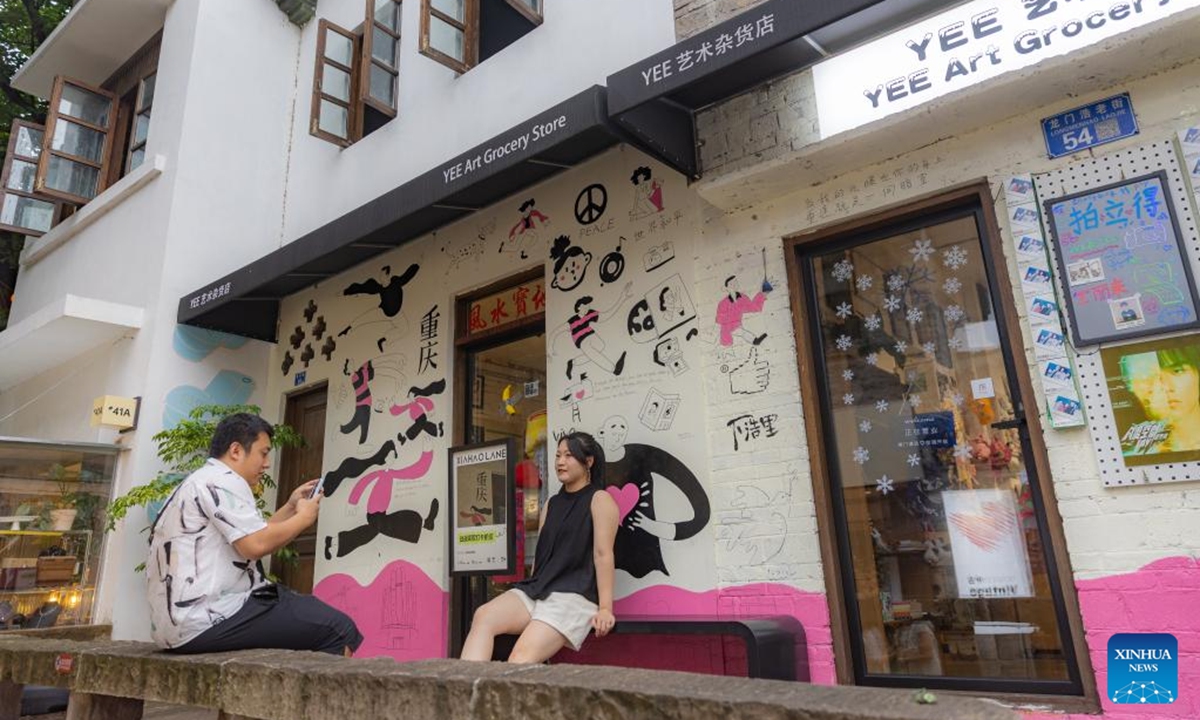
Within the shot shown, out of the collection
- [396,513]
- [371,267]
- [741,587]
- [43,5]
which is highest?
[43,5]

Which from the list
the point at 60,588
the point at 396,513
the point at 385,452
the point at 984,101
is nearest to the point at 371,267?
the point at 385,452

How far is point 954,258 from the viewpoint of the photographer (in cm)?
367

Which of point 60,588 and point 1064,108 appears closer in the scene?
point 1064,108

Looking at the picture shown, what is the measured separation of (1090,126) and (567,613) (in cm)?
323

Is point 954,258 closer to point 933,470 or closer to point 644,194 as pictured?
point 933,470

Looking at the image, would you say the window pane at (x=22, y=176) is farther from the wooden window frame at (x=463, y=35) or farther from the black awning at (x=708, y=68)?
the black awning at (x=708, y=68)

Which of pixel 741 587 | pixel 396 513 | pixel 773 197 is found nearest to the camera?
pixel 741 587

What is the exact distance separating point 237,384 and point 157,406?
718 millimetres

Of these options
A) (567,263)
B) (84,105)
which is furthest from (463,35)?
(84,105)

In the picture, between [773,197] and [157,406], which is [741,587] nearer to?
[773,197]

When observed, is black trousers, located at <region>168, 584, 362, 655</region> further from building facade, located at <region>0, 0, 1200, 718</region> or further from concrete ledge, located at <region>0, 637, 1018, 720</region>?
building facade, located at <region>0, 0, 1200, 718</region>

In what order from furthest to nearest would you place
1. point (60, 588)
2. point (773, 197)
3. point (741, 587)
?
point (60, 588), point (773, 197), point (741, 587)

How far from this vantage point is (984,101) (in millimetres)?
3402

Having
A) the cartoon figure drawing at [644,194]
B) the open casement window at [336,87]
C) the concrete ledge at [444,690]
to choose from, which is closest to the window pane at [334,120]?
the open casement window at [336,87]
